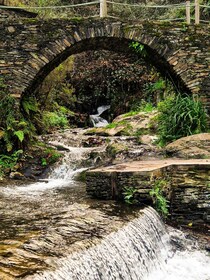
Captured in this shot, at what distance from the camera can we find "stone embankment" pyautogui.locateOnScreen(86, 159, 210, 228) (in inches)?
207

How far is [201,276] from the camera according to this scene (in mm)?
4273

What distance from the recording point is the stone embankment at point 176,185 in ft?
17.2

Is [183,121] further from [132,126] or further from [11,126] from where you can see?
[11,126]

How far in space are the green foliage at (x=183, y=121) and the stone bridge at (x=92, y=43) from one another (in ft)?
2.15

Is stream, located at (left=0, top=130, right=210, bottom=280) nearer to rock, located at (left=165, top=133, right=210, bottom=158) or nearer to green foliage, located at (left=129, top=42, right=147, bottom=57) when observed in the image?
rock, located at (left=165, top=133, right=210, bottom=158)

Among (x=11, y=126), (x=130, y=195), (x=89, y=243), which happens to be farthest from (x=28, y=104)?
(x=89, y=243)

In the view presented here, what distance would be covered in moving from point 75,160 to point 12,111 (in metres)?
2.01

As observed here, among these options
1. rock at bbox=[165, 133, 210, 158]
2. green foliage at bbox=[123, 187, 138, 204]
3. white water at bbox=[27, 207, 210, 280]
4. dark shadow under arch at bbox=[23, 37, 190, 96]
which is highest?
dark shadow under arch at bbox=[23, 37, 190, 96]

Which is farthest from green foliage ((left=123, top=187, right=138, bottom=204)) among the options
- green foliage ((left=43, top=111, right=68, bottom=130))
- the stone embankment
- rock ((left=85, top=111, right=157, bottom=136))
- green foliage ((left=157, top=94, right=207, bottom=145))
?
green foliage ((left=43, top=111, right=68, bottom=130))

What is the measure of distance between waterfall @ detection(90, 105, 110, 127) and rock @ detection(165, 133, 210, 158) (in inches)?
455

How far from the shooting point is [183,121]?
884cm

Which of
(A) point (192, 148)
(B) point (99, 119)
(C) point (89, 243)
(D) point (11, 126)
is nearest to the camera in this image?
(C) point (89, 243)

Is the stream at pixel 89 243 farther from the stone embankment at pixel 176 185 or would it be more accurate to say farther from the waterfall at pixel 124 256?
the stone embankment at pixel 176 185

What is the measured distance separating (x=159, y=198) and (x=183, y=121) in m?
4.06
